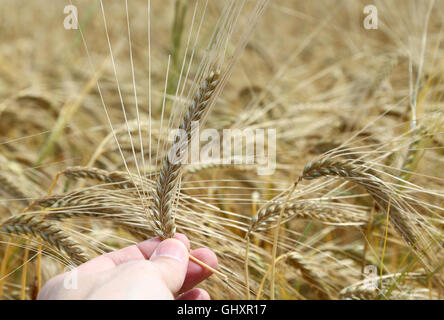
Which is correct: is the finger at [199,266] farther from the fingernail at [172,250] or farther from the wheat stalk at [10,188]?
the wheat stalk at [10,188]

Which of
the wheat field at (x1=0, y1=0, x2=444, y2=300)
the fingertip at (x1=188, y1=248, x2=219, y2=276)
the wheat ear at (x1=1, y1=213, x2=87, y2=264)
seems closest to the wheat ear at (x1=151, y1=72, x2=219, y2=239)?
the wheat field at (x1=0, y1=0, x2=444, y2=300)

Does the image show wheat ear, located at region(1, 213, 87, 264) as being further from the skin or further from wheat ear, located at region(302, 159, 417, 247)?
wheat ear, located at region(302, 159, 417, 247)

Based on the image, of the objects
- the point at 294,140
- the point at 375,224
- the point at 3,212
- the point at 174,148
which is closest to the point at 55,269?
the point at 3,212

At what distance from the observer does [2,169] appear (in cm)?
107

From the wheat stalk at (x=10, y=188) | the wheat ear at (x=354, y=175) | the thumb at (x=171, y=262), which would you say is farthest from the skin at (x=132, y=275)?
the wheat stalk at (x=10, y=188)

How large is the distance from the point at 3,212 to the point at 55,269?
0.39 metres

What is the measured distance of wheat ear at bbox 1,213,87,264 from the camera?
0.77 metres

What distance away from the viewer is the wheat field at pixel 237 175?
74 cm

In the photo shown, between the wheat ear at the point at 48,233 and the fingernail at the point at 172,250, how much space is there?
20 cm

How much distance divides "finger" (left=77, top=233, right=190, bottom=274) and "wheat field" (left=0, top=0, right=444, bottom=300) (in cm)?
4

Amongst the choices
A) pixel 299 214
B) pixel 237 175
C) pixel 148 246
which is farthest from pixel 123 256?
pixel 237 175

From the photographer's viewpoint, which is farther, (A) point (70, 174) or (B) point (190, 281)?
(A) point (70, 174)
